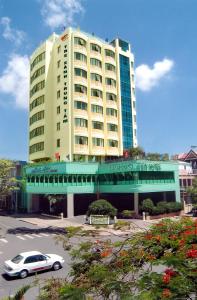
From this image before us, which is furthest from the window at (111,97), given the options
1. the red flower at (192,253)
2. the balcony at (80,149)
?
the red flower at (192,253)

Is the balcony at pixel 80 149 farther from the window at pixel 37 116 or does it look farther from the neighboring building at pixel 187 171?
the neighboring building at pixel 187 171

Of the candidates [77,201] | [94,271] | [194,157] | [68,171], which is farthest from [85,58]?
[94,271]

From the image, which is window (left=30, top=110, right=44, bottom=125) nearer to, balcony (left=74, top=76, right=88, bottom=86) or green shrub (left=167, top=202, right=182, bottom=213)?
balcony (left=74, top=76, right=88, bottom=86)

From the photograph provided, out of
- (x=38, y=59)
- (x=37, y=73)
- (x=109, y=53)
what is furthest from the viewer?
(x=38, y=59)

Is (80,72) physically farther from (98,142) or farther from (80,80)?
(98,142)

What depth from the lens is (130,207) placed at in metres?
59.8

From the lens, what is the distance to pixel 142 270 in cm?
999

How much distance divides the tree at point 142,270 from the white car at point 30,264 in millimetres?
12540

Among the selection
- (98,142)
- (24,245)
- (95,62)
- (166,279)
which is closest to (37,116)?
(98,142)

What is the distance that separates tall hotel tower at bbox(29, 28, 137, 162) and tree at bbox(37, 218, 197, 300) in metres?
48.1

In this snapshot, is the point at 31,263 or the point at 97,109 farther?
the point at 97,109

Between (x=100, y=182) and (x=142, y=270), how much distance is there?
50514 mm

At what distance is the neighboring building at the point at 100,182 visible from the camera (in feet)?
178

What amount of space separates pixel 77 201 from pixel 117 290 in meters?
53.3
